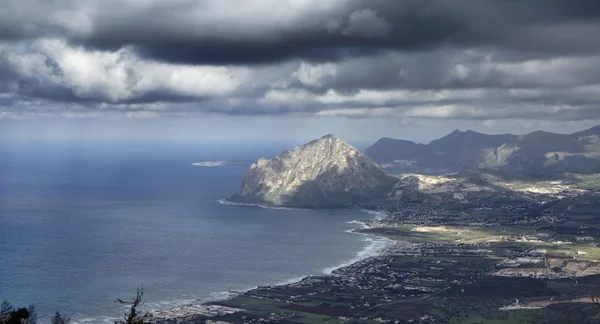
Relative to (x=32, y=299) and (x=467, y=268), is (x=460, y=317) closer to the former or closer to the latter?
(x=467, y=268)

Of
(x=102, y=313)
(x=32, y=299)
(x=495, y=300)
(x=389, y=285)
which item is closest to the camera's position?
(x=102, y=313)

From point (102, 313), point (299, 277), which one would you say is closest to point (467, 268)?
point (299, 277)

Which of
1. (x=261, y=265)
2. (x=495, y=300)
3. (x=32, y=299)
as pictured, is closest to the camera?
(x=32, y=299)

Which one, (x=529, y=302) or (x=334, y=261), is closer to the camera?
(x=529, y=302)

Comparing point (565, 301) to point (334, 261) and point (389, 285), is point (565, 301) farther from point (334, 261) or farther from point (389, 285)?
point (334, 261)

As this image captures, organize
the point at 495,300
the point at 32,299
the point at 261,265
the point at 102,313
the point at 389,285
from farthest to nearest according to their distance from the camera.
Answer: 1. the point at 261,265
2. the point at 389,285
3. the point at 495,300
4. the point at 32,299
5. the point at 102,313

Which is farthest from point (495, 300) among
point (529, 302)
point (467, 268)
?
point (467, 268)

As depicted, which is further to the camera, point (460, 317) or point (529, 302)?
point (529, 302)

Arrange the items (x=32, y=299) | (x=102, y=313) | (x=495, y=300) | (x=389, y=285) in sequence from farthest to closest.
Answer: (x=389, y=285), (x=495, y=300), (x=32, y=299), (x=102, y=313)
